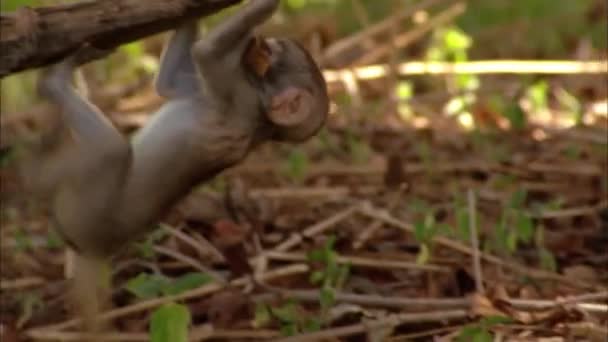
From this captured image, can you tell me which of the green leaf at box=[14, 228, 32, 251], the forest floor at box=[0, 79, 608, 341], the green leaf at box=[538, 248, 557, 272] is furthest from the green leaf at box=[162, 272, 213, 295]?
the green leaf at box=[538, 248, 557, 272]

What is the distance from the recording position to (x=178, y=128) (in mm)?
3699

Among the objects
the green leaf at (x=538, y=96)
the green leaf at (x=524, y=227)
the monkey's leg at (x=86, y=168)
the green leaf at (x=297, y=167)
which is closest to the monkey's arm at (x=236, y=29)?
the monkey's leg at (x=86, y=168)

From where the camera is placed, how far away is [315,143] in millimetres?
6258

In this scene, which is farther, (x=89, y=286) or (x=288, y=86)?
(x=288, y=86)

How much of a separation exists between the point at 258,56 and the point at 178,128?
256 mm

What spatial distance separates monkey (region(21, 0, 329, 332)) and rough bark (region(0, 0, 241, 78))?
6 centimetres

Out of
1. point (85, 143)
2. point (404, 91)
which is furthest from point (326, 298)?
point (404, 91)

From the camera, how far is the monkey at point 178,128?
11.4ft

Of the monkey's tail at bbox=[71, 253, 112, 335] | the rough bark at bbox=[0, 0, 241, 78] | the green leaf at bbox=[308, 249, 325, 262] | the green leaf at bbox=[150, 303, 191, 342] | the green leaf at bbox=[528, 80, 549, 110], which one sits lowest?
the green leaf at bbox=[150, 303, 191, 342]

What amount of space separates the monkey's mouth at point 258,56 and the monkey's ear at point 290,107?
2.9 inches

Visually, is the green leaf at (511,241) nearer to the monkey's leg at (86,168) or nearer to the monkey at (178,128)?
the monkey at (178,128)

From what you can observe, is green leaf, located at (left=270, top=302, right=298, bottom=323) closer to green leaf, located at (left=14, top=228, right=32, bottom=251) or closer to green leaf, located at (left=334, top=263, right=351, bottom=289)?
green leaf, located at (left=334, top=263, right=351, bottom=289)

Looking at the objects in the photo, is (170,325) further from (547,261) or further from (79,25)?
(547,261)

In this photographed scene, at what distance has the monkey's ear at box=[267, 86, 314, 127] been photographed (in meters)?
3.76
